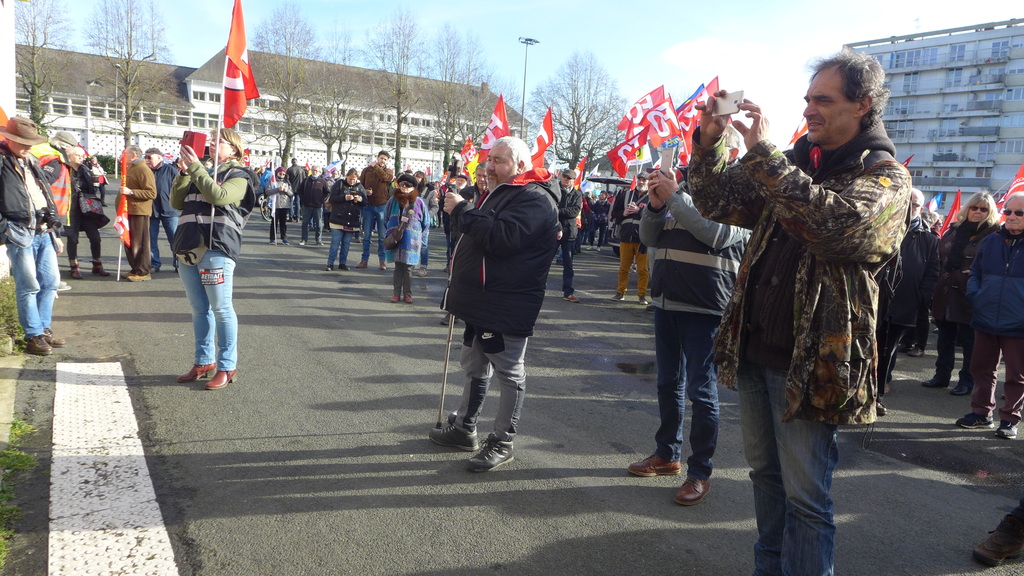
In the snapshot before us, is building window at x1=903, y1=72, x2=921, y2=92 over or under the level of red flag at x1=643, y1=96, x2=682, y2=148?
over

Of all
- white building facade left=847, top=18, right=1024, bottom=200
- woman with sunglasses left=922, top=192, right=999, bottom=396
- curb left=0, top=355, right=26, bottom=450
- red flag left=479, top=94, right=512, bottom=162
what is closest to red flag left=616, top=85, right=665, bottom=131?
red flag left=479, top=94, right=512, bottom=162

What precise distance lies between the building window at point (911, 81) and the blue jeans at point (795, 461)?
98338 mm

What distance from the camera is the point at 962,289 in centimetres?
725

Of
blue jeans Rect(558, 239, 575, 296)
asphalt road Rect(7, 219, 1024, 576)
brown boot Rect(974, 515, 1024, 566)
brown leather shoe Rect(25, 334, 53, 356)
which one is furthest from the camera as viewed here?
blue jeans Rect(558, 239, 575, 296)

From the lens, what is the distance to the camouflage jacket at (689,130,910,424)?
6.75 ft

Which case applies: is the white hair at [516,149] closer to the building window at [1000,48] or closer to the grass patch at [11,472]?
the grass patch at [11,472]

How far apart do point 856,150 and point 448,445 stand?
302 cm

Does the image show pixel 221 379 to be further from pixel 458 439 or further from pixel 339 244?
pixel 339 244

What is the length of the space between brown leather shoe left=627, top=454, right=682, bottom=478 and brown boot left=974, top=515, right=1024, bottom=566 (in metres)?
1.56

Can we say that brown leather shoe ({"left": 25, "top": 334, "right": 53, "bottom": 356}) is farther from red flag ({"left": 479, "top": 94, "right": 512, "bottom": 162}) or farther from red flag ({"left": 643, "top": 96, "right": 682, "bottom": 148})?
red flag ({"left": 643, "top": 96, "right": 682, "bottom": 148})

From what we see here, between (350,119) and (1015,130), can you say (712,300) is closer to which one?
(350,119)

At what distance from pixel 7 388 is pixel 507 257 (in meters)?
3.84

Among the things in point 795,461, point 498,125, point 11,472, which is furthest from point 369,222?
point 795,461

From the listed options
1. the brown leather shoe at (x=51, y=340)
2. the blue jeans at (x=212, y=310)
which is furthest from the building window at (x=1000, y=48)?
the brown leather shoe at (x=51, y=340)
